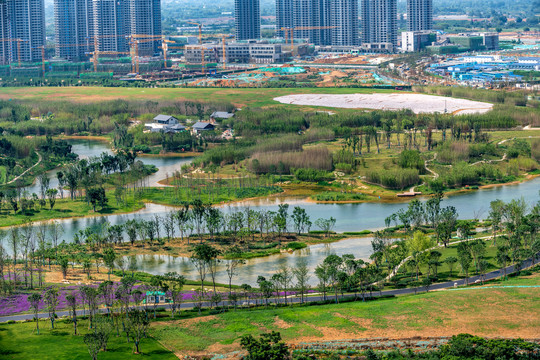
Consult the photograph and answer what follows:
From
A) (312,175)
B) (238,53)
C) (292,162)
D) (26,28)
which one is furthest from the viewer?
(238,53)

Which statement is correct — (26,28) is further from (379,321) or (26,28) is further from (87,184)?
(379,321)

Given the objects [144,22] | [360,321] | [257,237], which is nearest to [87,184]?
[257,237]

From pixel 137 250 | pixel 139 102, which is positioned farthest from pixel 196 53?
pixel 137 250

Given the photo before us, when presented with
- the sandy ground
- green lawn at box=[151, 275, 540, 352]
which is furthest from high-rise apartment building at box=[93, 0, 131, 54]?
green lawn at box=[151, 275, 540, 352]

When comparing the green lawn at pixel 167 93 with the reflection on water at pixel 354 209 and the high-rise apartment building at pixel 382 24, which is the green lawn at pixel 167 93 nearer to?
the reflection on water at pixel 354 209

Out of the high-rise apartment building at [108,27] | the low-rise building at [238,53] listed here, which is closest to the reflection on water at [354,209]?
the low-rise building at [238,53]

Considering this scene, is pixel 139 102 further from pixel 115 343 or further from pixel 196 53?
pixel 115 343
